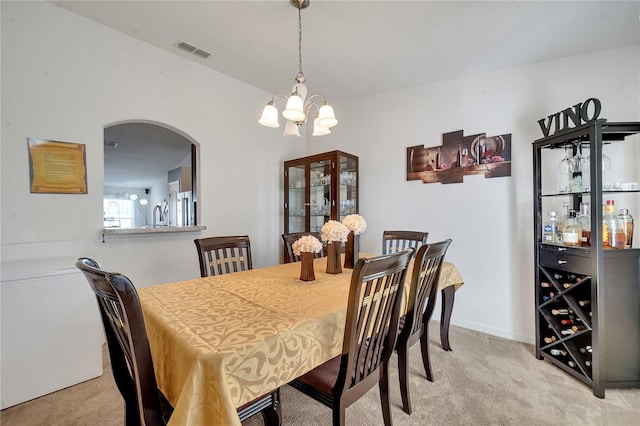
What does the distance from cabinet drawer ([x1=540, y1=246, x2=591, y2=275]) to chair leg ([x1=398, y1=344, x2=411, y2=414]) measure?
1.43 metres

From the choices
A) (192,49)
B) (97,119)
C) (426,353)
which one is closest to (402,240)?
(426,353)

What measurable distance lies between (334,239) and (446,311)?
1.35 m

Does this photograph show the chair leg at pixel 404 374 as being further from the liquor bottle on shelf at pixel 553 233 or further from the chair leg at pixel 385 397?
the liquor bottle on shelf at pixel 553 233

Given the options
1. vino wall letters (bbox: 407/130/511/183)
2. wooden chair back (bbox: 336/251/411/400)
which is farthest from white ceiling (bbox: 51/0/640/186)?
wooden chair back (bbox: 336/251/411/400)

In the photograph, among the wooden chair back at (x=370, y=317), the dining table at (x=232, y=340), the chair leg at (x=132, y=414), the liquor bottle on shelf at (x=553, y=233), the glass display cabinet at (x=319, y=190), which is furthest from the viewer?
the glass display cabinet at (x=319, y=190)

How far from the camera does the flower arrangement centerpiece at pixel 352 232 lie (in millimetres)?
1816

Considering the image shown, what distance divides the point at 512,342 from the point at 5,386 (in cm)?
381

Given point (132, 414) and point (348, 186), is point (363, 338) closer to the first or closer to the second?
point (132, 414)

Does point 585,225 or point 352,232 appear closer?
point 352,232

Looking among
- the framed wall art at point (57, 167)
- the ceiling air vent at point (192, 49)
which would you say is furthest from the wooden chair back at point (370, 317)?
the ceiling air vent at point (192, 49)

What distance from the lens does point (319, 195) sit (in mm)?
3420

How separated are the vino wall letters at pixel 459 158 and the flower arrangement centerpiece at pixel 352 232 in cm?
157

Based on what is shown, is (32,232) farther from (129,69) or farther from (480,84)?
(480,84)

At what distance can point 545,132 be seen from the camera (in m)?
2.26
